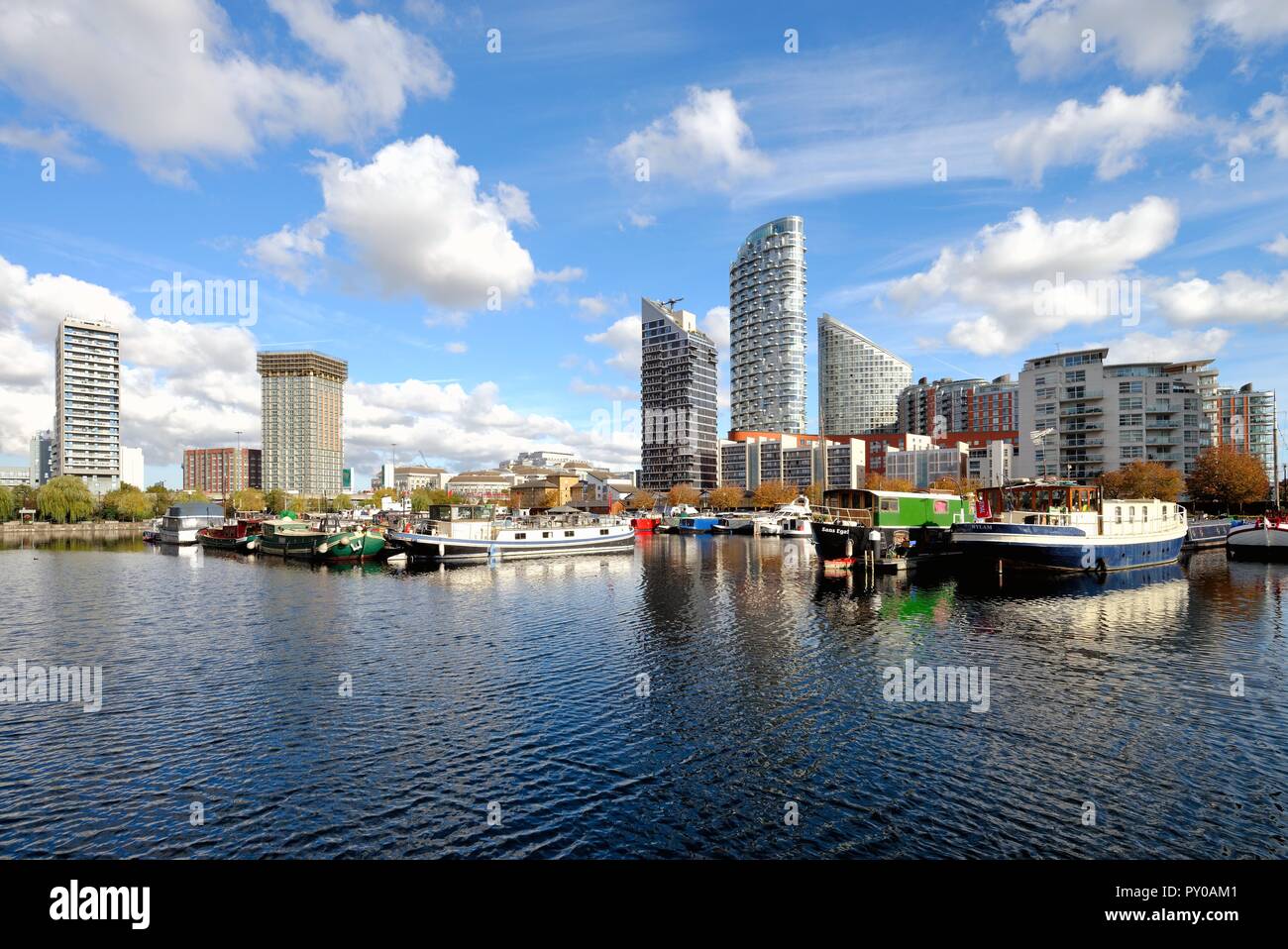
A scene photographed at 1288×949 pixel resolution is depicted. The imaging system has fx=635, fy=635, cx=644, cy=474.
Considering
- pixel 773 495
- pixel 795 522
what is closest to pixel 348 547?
pixel 795 522

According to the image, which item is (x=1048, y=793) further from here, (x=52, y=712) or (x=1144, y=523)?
(x=1144, y=523)

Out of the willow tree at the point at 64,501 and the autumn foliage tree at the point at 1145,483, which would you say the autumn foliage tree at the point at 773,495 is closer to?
the autumn foliage tree at the point at 1145,483

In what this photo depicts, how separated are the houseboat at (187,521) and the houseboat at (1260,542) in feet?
472

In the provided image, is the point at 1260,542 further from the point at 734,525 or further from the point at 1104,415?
the point at 734,525

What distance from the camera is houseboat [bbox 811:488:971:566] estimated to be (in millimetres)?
61031

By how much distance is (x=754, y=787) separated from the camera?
16.2 meters

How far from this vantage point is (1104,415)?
131750 mm

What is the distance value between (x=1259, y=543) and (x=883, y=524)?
44.7 meters

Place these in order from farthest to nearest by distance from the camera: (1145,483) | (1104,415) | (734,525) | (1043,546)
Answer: (734,525)
(1104,415)
(1145,483)
(1043,546)

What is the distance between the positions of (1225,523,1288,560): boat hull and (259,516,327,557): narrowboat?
108m

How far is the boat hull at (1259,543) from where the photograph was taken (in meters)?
68.9

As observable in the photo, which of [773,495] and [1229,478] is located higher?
[1229,478]

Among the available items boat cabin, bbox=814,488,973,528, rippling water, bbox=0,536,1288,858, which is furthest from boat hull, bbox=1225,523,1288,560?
rippling water, bbox=0,536,1288,858
